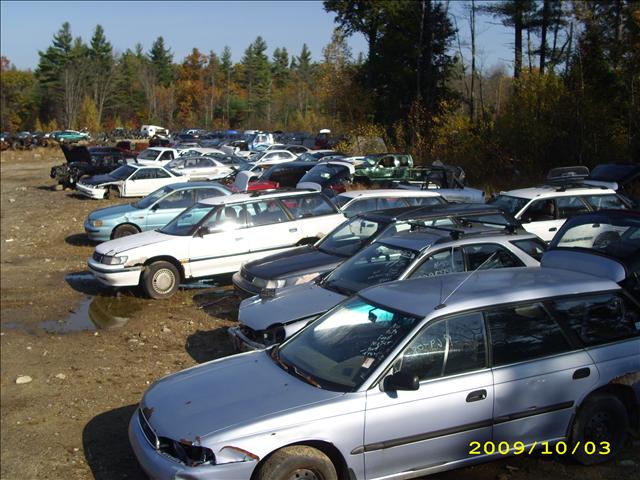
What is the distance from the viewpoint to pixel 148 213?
15.6 metres

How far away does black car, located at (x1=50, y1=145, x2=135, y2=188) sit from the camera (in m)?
29.6

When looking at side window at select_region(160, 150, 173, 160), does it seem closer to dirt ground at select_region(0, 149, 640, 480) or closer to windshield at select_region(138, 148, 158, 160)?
windshield at select_region(138, 148, 158, 160)

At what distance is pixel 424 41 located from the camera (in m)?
43.6

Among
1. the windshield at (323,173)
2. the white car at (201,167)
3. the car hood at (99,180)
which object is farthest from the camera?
the white car at (201,167)

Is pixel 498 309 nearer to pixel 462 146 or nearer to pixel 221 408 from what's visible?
pixel 221 408

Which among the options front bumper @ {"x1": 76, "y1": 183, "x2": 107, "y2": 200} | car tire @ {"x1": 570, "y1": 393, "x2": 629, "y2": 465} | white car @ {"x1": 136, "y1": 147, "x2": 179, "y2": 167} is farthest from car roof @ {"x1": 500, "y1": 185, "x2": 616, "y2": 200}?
white car @ {"x1": 136, "y1": 147, "x2": 179, "y2": 167}

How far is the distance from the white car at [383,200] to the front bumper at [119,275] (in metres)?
3.92

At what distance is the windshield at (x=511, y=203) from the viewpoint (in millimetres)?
12525

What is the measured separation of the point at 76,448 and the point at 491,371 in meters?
3.70

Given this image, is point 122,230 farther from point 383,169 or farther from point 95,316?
point 383,169

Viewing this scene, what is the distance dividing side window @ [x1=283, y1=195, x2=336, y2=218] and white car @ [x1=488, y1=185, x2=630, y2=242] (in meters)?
3.34

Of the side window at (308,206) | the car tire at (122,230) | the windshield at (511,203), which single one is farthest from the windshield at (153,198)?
the windshield at (511,203)

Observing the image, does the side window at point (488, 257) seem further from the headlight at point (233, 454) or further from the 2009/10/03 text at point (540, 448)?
the headlight at point (233, 454)

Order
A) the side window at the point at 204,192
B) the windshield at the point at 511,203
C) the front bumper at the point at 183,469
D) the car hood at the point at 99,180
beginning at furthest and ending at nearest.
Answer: the car hood at the point at 99,180 → the side window at the point at 204,192 → the windshield at the point at 511,203 → the front bumper at the point at 183,469
